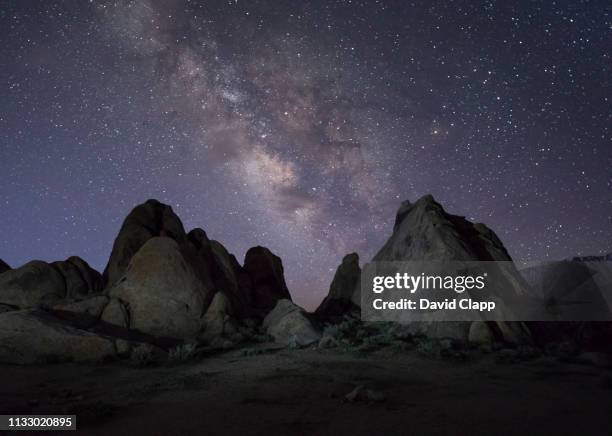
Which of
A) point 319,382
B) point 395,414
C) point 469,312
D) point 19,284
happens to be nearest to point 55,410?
point 319,382

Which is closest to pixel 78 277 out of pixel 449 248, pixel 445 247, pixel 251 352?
pixel 251 352

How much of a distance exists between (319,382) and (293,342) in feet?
21.5

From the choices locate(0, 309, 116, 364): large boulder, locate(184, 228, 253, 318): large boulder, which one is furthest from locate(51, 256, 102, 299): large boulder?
locate(0, 309, 116, 364): large boulder

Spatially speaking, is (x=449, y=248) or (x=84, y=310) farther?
(x=449, y=248)

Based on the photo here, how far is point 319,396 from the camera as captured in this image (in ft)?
32.6

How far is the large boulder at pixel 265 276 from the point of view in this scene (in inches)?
1403

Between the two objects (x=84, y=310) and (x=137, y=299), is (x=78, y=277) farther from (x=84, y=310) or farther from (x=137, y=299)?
(x=137, y=299)

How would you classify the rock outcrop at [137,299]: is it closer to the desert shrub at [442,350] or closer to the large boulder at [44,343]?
the large boulder at [44,343]

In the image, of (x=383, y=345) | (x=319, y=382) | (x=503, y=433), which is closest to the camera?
(x=503, y=433)

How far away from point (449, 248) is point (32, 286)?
2756 cm

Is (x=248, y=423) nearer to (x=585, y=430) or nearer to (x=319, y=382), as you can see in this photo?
(x=319, y=382)

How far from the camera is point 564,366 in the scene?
14.0 metres

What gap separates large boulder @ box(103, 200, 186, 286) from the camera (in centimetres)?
3055

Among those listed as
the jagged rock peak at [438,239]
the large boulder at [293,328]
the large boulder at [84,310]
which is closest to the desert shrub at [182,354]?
the large boulder at [293,328]
